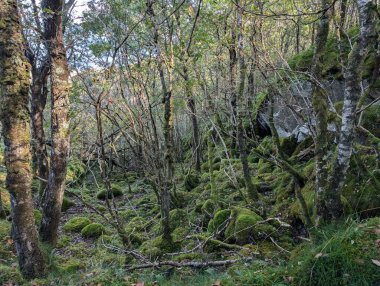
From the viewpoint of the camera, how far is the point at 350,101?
12.3 ft

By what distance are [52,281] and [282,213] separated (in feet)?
13.6

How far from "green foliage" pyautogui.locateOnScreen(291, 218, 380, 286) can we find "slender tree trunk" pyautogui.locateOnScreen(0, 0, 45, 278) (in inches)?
142

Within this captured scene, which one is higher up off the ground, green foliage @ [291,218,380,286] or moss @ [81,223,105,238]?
green foliage @ [291,218,380,286]

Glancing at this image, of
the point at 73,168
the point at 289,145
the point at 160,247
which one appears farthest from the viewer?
the point at 73,168

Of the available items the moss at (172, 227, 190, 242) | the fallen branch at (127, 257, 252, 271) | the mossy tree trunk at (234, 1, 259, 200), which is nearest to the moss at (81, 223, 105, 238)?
A: the moss at (172, 227, 190, 242)

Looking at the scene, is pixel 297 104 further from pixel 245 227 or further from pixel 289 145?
pixel 289 145

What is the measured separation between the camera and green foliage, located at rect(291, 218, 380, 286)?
3078 mm

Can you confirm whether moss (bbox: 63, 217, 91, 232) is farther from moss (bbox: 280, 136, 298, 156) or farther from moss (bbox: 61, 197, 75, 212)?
moss (bbox: 280, 136, 298, 156)

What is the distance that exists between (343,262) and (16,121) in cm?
433

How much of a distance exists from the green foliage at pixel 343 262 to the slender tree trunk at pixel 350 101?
569 millimetres

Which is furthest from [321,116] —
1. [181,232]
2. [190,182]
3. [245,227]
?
[190,182]

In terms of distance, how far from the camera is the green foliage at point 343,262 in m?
3.08

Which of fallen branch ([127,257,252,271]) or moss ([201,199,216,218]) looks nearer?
fallen branch ([127,257,252,271])

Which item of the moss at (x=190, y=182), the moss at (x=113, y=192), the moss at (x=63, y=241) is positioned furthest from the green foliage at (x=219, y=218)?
the moss at (x=113, y=192)
